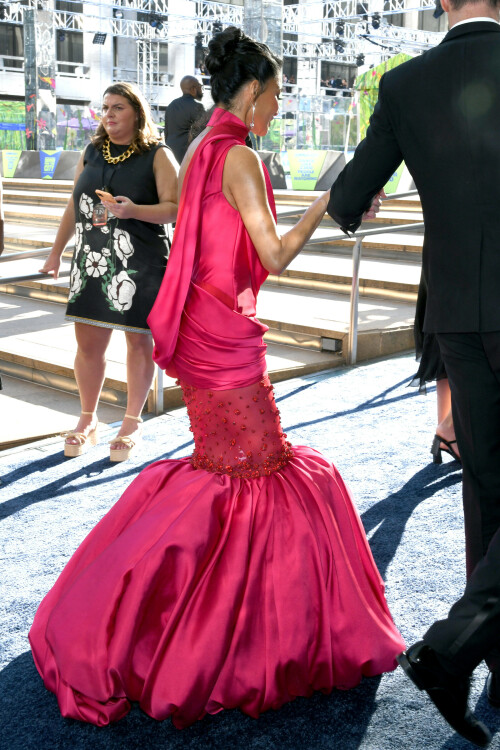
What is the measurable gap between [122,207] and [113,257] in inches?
14.4

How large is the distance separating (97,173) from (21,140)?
22781 mm

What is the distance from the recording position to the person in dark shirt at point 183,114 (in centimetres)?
739

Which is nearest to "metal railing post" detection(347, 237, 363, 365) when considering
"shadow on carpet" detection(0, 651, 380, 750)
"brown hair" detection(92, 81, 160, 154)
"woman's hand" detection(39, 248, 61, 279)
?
"brown hair" detection(92, 81, 160, 154)

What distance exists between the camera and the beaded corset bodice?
2170 mm

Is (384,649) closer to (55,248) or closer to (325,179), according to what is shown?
(55,248)

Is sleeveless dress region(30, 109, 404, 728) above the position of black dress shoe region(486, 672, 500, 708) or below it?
above

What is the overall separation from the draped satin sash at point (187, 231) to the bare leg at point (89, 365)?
5.81 ft

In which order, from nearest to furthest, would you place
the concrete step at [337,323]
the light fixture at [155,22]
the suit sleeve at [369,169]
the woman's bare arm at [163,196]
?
the suit sleeve at [369,169]
the woman's bare arm at [163,196]
the concrete step at [337,323]
the light fixture at [155,22]

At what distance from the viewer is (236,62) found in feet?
6.89

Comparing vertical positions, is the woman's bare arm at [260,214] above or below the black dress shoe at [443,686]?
above

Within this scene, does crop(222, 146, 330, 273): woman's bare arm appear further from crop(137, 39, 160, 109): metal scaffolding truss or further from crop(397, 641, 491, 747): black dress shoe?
crop(137, 39, 160, 109): metal scaffolding truss

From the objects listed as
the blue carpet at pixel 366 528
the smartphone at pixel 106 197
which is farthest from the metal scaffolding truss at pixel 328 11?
the smartphone at pixel 106 197

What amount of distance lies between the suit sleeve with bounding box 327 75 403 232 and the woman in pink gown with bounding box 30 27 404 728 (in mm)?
110

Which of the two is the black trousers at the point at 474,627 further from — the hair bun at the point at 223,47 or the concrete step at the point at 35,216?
the concrete step at the point at 35,216
